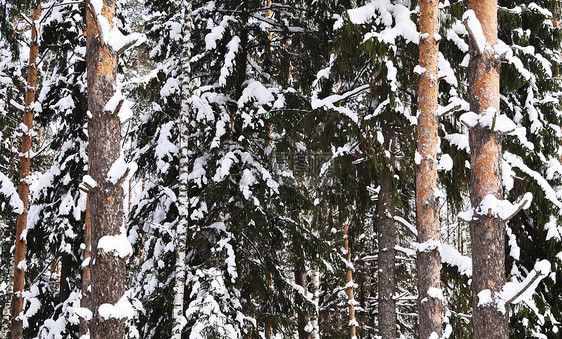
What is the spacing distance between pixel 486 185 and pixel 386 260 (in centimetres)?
401

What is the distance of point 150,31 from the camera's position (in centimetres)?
988

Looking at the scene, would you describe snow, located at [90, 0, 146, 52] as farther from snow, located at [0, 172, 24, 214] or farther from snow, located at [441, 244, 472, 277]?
snow, located at [0, 172, 24, 214]

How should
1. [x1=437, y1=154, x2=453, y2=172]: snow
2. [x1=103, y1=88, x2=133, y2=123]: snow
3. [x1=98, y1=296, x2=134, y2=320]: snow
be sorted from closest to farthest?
1. [x1=98, y1=296, x2=134, y2=320]: snow
2. [x1=103, y1=88, x2=133, y2=123]: snow
3. [x1=437, y1=154, x2=453, y2=172]: snow

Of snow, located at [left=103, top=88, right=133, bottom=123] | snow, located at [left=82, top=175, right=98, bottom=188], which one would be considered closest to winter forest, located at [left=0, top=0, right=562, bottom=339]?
snow, located at [left=82, top=175, right=98, bottom=188]

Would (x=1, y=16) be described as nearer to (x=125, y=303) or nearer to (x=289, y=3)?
(x=125, y=303)

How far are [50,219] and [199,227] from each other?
4.02 meters

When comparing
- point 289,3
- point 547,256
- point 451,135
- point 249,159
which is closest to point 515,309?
point 547,256

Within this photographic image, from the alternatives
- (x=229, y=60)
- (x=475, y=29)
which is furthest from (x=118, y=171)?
(x=229, y=60)

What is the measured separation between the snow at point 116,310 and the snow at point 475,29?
4.37 m

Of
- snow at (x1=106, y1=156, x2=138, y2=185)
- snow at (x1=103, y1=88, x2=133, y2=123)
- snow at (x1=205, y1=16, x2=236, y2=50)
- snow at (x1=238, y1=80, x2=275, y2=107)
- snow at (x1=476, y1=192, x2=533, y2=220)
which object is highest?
snow at (x1=205, y1=16, x2=236, y2=50)

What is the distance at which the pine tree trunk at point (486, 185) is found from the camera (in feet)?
14.4

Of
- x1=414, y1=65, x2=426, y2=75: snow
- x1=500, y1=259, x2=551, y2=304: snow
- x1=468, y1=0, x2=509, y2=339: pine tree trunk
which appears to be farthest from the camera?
x1=414, y1=65, x2=426, y2=75: snow

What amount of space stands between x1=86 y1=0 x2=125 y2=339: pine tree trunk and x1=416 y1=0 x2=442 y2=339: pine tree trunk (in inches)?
153

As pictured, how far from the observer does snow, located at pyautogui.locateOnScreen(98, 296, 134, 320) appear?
4.20 metres
